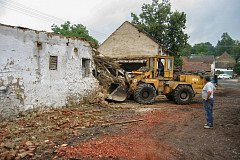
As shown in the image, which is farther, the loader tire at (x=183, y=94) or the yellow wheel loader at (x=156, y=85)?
the loader tire at (x=183, y=94)

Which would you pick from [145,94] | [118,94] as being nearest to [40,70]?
[118,94]

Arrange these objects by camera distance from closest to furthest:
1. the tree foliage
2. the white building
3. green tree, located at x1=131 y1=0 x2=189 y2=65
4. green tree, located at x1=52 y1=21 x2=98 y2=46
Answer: the white building
green tree, located at x1=131 y1=0 x2=189 y2=65
green tree, located at x1=52 y1=21 x2=98 y2=46
the tree foliage

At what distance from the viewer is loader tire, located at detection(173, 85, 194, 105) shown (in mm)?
17016

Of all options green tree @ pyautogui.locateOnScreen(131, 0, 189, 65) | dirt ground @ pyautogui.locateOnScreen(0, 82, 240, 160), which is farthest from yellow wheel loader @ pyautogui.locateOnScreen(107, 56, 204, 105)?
green tree @ pyautogui.locateOnScreen(131, 0, 189, 65)

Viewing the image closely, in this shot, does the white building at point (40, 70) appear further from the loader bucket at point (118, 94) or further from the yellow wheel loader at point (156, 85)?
the yellow wheel loader at point (156, 85)

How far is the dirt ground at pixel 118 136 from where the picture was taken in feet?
23.7

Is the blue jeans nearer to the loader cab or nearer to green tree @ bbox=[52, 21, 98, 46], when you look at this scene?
the loader cab

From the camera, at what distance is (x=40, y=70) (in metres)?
12.6

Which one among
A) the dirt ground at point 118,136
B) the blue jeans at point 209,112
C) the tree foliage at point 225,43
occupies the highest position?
the tree foliage at point 225,43

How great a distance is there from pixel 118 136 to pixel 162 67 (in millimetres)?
8981

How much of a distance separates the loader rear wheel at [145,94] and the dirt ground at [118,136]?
3.20 m

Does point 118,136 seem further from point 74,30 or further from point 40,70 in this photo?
point 74,30

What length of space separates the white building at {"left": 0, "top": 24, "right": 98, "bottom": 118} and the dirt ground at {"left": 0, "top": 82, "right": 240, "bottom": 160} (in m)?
0.71

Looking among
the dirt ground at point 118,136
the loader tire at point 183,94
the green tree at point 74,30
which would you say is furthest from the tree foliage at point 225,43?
the dirt ground at point 118,136
